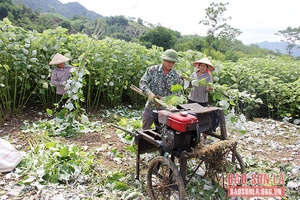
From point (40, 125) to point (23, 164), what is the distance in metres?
1.34

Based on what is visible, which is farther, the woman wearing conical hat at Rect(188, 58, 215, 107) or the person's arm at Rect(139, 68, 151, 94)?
the woman wearing conical hat at Rect(188, 58, 215, 107)

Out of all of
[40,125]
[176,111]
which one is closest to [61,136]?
[40,125]

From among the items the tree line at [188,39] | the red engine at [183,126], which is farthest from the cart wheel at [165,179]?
the tree line at [188,39]

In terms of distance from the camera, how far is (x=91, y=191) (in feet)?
9.81

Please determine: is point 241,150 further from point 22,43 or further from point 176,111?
point 22,43

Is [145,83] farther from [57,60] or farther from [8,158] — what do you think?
[57,60]

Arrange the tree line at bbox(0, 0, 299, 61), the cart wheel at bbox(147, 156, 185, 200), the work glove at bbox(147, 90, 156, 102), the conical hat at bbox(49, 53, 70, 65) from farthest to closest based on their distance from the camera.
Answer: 1. the tree line at bbox(0, 0, 299, 61)
2. the conical hat at bbox(49, 53, 70, 65)
3. the work glove at bbox(147, 90, 156, 102)
4. the cart wheel at bbox(147, 156, 185, 200)

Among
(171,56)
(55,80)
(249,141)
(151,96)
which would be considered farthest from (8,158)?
(249,141)

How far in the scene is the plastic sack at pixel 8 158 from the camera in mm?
3264

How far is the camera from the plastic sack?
3.26 metres

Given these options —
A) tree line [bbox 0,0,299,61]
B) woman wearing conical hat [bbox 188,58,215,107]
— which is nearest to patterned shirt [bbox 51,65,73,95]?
woman wearing conical hat [bbox 188,58,215,107]

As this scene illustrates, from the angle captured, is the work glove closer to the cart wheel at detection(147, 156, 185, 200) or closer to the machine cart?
the machine cart

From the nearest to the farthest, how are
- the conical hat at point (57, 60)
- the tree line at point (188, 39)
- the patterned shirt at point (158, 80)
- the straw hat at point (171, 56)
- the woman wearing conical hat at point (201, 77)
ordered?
the straw hat at point (171, 56), the patterned shirt at point (158, 80), the woman wearing conical hat at point (201, 77), the conical hat at point (57, 60), the tree line at point (188, 39)

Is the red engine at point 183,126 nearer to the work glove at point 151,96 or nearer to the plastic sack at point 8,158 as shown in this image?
the work glove at point 151,96
